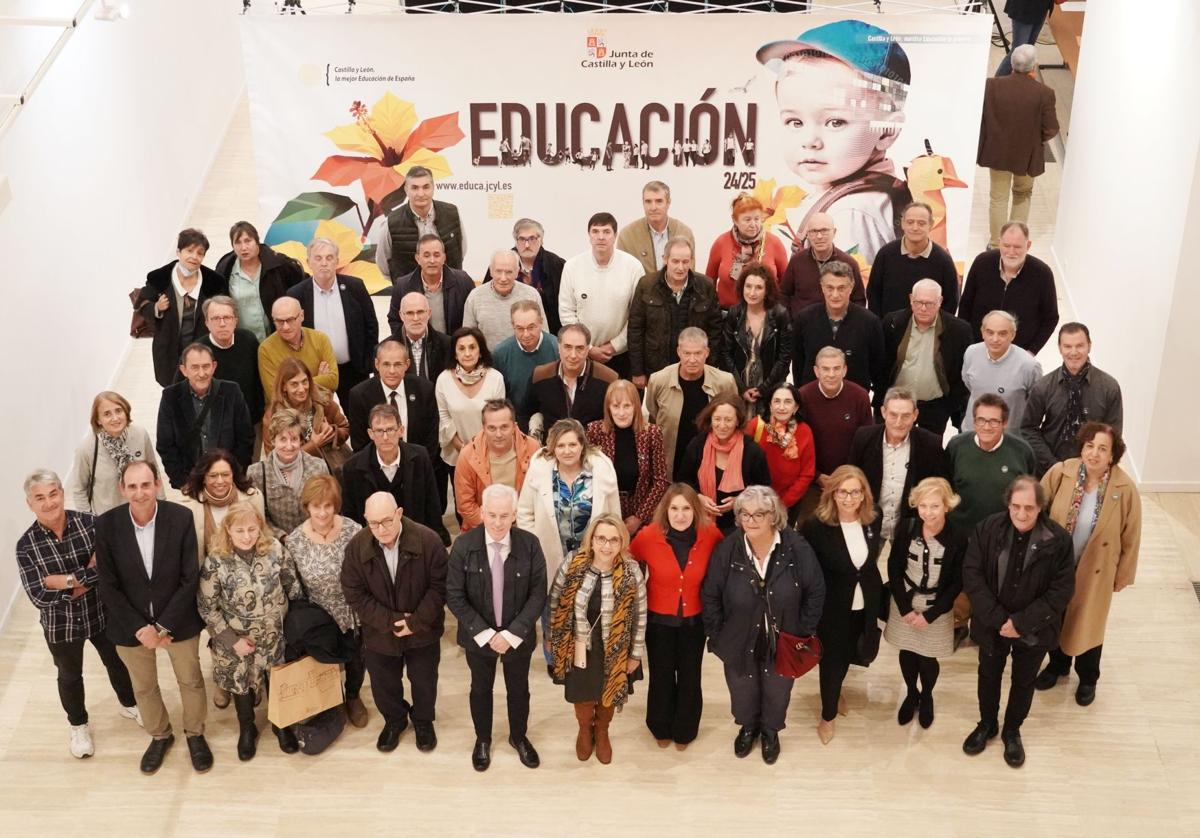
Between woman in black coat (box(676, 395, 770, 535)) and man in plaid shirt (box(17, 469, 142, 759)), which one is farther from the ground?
woman in black coat (box(676, 395, 770, 535))

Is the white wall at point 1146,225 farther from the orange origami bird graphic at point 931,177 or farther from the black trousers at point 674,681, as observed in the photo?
the black trousers at point 674,681

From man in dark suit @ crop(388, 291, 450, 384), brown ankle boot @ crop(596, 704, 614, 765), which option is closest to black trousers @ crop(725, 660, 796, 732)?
brown ankle boot @ crop(596, 704, 614, 765)

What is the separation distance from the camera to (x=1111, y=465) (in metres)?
6.21

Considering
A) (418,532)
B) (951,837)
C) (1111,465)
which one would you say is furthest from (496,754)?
(1111,465)

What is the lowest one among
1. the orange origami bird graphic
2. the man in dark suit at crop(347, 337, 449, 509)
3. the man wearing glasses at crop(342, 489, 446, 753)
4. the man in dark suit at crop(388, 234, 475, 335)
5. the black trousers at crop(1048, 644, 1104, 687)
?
the black trousers at crop(1048, 644, 1104, 687)

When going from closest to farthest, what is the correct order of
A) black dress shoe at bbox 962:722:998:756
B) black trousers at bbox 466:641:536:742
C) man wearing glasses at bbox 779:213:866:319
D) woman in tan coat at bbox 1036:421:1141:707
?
1. woman in tan coat at bbox 1036:421:1141:707
2. black trousers at bbox 466:641:536:742
3. black dress shoe at bbox 962:722:998:756
4. man wearing glasses at bbox 779:213:866:319

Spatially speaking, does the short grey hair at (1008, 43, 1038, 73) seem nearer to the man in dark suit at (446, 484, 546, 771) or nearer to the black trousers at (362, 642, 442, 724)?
the man in dark suit at (446, 484, 546, 771)

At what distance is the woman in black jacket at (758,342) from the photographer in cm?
726

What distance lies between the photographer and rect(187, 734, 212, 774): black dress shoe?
21.2 feet

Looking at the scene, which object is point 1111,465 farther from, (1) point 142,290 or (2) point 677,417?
(1) point 142,290

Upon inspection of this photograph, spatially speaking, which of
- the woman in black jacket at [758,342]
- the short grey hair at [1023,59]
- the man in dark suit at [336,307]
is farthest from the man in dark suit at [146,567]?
the short grey hair at [1023,59]

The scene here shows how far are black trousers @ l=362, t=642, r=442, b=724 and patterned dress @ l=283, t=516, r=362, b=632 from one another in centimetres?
29

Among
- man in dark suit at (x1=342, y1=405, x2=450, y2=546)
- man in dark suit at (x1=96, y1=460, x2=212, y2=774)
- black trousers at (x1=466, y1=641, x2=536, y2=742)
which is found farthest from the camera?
man in dark suit at (x1=342, y1=405, x2=450, y2=546)

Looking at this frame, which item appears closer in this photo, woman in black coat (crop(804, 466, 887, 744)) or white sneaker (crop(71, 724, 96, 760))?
woman in black coat (crop(804, 466, 887, 744))
